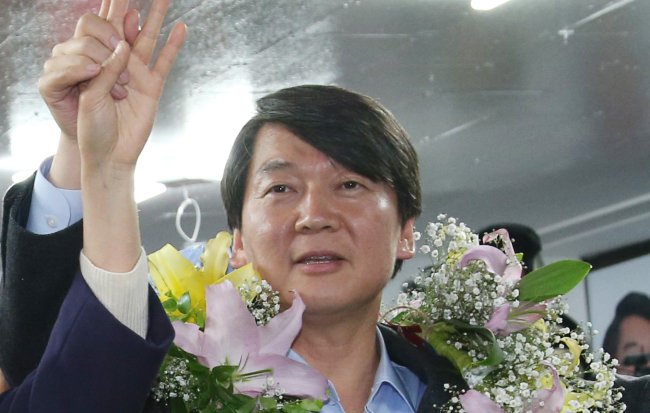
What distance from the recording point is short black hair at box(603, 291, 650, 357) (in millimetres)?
6137

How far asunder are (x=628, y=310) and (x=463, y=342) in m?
4.62

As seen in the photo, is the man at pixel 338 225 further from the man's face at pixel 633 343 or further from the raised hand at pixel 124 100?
the man's face at pixel 633 343

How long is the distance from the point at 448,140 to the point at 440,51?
1.55 metres

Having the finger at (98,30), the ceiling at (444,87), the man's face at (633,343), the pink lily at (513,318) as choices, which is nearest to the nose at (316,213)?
the pink lily at (513,318)

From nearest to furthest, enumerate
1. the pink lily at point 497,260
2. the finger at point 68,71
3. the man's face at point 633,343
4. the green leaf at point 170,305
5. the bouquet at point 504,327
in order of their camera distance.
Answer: the finger at point 68,71 < the green leaf at point 170,305 < the bouquet at point 504,327 < the pink lily at point 497,260 < the man's face at point 633,343

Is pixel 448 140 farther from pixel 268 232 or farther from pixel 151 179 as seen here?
pixel 268 232

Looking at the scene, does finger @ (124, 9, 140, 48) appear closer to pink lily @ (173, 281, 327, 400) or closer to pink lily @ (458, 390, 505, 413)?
pink lily @ (173, 281, 327, 400)

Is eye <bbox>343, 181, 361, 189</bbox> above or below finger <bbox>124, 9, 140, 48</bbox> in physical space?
below

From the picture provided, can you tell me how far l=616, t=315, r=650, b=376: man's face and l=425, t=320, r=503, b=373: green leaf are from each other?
3041mm

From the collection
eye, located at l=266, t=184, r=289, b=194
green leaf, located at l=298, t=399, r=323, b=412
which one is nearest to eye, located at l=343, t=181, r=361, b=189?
eye, located at l=266, t=184, r=289, b=194

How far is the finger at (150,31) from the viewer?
63.4 inches

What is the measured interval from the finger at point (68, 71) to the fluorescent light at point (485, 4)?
11.7 ft

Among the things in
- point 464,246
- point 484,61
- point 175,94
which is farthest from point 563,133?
point 464,246

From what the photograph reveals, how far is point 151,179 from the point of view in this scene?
24.8 feet
